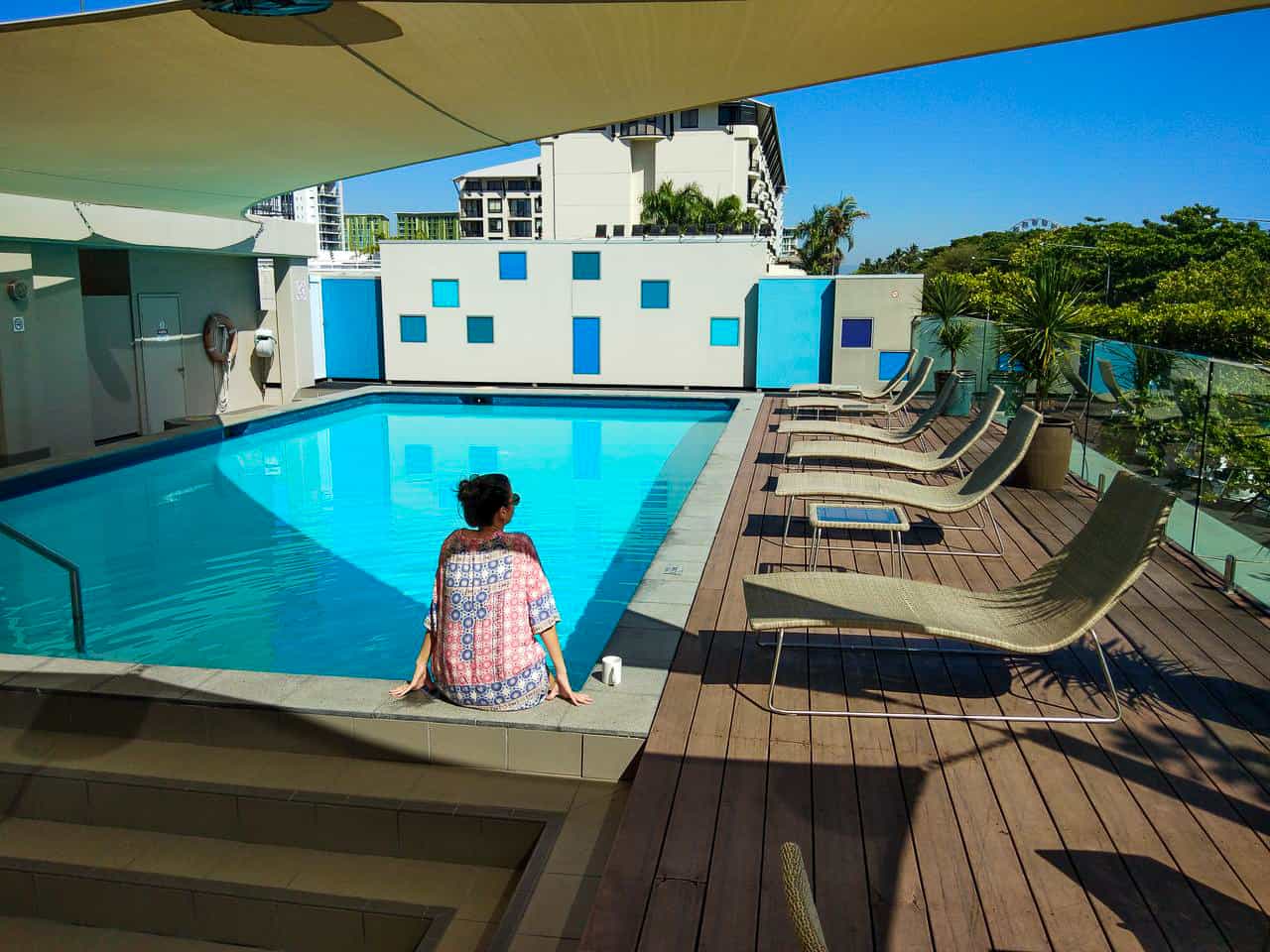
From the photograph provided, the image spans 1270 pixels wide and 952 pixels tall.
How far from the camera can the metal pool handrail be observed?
4.92 metres

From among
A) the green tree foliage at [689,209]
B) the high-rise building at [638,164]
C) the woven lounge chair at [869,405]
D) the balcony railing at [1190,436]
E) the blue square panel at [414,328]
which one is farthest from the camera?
the high-rise building at [638,164]

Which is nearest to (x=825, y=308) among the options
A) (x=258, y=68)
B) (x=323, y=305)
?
(x=323, y=305)

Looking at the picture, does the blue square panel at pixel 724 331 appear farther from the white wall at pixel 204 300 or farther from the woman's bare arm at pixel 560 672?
the woman's bare arm at pixel 560 672

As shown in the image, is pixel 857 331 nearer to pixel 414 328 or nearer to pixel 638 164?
pixel 414 328

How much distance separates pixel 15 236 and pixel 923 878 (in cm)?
1017

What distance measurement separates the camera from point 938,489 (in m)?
6.16

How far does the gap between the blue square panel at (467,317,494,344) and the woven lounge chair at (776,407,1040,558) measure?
39.3 ft

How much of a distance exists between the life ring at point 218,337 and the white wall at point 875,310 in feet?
30.5

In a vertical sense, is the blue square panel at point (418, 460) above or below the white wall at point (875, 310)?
below

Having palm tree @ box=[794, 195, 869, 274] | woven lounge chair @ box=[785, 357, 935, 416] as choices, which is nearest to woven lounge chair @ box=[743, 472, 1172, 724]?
woven lounge chair @ box=[785, 357, 935, 416]

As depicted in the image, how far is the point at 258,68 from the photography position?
13.7 ft

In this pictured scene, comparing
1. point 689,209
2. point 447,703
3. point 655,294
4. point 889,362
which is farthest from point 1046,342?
point 689,209

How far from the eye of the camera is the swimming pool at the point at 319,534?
225 inches

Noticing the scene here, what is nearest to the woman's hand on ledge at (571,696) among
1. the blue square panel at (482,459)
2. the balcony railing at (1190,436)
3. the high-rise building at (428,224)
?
the balcony railing at (1190,436)
